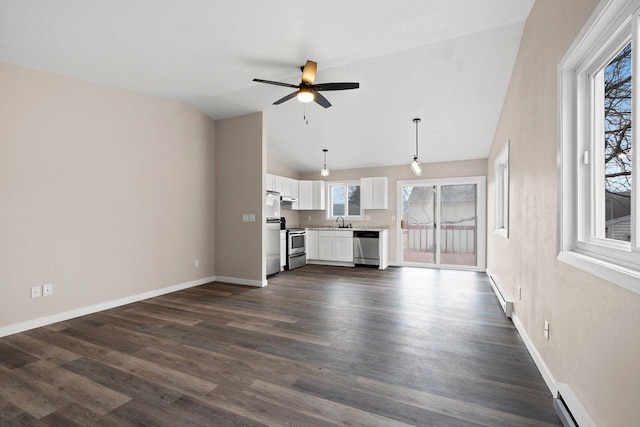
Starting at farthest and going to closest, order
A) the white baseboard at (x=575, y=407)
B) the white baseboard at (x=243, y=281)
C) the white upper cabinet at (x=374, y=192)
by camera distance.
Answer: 1. the white upper cabinet at (x=374, y=192)
2. the white baseboard at (x=243, y=281)
3. the white baseboard at (x=575, y=407)

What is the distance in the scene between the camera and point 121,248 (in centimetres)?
404

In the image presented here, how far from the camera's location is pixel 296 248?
6.90 meters

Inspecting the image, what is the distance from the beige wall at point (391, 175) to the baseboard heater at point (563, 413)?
5349 mm

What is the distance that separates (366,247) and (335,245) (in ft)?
2.44

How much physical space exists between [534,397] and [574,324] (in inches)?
22.5

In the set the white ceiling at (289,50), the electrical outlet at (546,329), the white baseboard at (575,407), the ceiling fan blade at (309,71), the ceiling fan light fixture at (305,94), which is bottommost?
the white baseboard at (575,407)

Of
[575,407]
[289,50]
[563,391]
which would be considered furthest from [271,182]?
[575,407]

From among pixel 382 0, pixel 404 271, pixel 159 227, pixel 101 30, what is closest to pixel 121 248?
pixel 159 227

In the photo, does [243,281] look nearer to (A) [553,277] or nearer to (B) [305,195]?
(B) [305,195]

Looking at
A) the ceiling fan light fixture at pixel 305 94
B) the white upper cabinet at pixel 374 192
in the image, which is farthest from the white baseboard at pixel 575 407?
the white upper cabinet at pixel 374 192

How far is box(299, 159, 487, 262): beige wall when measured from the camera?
662 cm

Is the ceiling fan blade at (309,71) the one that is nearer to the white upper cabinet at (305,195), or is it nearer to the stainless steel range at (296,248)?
the stainless steel range at (296,248)

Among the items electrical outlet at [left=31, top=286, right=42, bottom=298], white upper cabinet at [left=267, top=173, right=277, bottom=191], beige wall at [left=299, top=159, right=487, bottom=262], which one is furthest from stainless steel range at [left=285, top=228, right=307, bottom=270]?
electrical outlet at [left=31, top=286, right=42, bottom=298]

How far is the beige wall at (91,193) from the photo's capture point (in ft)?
10.2
